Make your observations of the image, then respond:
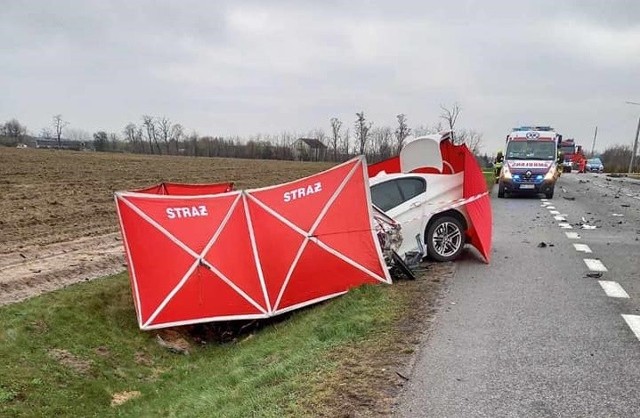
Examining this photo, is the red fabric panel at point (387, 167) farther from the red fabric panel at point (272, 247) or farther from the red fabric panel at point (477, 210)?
the red fabric panel at point (272, 247)

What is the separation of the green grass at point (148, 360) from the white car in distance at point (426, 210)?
1.69 metres

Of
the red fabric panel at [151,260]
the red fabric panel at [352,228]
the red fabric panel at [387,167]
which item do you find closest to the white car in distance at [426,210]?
the red fabric panel at [352,228]

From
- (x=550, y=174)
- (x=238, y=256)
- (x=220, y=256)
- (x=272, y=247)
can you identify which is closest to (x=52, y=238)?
(x=220, y=256)

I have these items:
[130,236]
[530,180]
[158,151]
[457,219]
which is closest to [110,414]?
[130,236]

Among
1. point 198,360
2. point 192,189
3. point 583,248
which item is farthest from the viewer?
point 192,189

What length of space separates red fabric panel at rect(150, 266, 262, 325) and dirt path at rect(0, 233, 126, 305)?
271 cm

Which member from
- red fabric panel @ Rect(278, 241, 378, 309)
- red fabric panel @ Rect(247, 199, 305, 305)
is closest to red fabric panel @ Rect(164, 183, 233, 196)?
red fabric panel @ Rect(247, 199, 305, 305)

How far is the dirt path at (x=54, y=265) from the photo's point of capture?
28.4ft

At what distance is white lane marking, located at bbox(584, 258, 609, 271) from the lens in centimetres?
796

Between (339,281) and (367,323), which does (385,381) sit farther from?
(339,281)

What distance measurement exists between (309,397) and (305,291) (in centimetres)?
349

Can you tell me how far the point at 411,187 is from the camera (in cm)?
883

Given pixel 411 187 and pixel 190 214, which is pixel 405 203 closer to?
pixel 411 187

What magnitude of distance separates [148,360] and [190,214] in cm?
211
